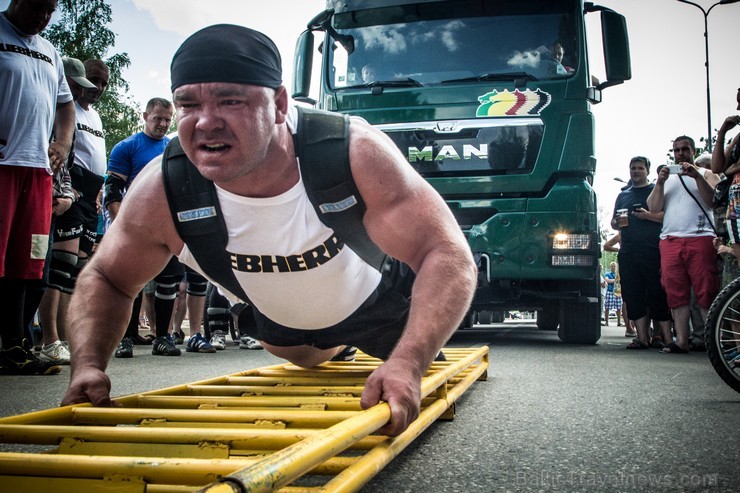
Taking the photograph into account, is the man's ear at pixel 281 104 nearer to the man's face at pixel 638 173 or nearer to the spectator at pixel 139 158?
the spectator at pixel 139 158

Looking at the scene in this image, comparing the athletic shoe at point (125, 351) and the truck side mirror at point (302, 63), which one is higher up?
the truck side mirror at point (302, 63)

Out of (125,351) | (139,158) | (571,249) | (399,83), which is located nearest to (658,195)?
(571,249)

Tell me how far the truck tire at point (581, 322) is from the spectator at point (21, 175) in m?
4.88

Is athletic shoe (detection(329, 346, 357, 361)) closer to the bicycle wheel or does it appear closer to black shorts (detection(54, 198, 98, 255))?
the bicycle wheel

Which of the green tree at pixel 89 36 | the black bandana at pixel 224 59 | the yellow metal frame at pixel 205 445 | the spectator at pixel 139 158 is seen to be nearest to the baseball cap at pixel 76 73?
the spectator at pixel 139 158

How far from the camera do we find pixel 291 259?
2295 millimetres

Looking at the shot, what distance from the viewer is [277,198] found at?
221 centimetres

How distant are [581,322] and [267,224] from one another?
17.6 feet

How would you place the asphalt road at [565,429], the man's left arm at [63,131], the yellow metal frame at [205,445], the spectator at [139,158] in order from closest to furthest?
the yellow metal frame at [205,445], the asphalt road at [565,429], the man's left arm at [63,131], the spectator at [139,158]

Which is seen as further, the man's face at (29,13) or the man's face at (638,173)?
→ the man's face at (638,173)

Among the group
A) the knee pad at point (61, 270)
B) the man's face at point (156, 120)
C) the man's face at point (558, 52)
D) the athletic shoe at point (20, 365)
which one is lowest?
the athletic shoe at point (20, 365)

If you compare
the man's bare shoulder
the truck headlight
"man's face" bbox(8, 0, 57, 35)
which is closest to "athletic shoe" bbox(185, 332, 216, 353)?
"man's face" bbox(8, 0, 57, 35)

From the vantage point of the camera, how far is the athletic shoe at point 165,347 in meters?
5.45

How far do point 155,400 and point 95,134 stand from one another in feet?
12.6
